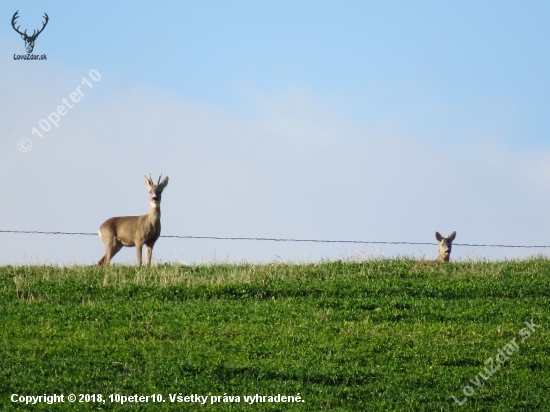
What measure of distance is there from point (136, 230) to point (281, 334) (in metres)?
9.17

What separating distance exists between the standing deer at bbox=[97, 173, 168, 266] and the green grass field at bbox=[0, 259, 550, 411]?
6.73 feet

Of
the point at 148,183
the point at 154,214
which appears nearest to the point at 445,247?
the point at 154,214

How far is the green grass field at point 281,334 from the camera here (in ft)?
40.4

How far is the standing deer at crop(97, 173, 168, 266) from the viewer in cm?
2341

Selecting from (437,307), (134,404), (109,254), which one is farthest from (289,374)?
(109,254)

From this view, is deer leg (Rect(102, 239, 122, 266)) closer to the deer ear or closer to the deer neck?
the deer neck

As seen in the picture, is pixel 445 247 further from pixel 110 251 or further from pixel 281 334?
pixel 281 334

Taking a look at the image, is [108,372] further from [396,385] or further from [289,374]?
[396,385]

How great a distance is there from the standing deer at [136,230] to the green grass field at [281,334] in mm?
2050

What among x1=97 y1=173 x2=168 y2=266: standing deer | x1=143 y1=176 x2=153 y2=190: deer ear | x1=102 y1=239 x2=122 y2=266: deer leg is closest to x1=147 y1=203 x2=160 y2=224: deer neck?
x1=97 y1=173 x2=168 y2=266: standing deer

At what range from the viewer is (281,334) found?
15367mm

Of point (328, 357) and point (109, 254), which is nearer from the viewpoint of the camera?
point (328, 357)

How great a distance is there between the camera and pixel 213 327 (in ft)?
51.7

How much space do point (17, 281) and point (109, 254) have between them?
4.93 metres
